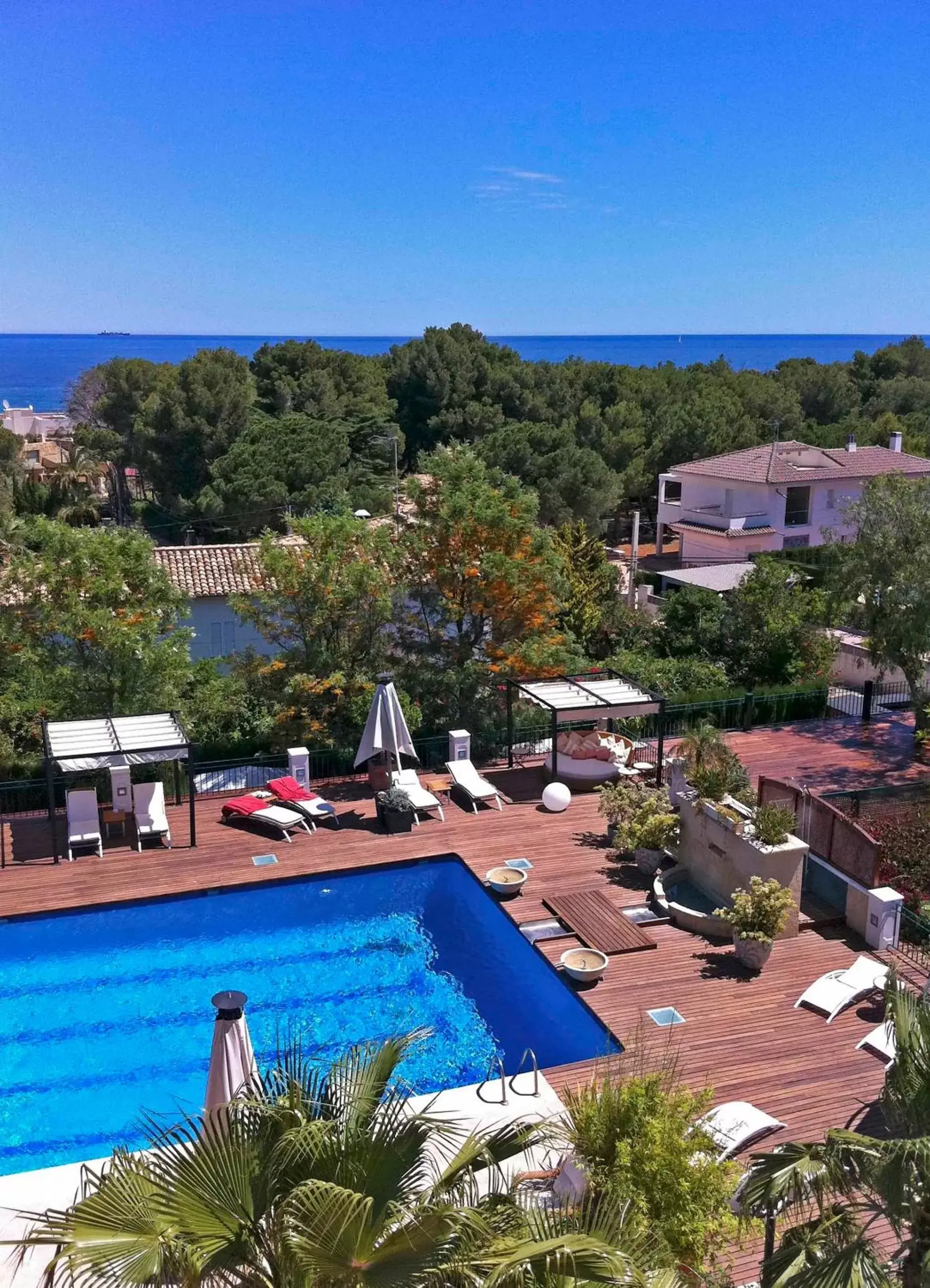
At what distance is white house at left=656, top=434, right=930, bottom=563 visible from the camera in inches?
1594

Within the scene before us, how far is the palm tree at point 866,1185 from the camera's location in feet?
16.4

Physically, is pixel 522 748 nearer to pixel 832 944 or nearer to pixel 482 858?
pixel 482 858

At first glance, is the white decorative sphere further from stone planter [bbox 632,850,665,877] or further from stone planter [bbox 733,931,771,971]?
stone planter [bbox 733,931,771,971]

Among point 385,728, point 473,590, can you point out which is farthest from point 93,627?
point 473,590

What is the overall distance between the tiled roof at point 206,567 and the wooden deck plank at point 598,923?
1579 centimetres

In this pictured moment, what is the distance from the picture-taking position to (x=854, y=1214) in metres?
5.73

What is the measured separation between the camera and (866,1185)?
5.47 meters

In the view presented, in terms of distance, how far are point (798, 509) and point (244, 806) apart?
3101 cm

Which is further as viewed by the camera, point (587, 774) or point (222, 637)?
point (222, 637)

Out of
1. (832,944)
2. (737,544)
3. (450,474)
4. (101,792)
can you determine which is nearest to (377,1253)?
(832,944)

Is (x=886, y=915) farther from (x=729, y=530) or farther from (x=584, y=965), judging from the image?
(x=729, y=530)

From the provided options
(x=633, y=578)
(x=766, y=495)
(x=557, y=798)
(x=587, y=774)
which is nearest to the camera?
(x=557, y=798)

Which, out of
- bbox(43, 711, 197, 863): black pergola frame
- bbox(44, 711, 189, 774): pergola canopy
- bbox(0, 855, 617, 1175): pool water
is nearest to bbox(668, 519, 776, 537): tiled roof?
bbox(0, 855, 617, 1175): pool water

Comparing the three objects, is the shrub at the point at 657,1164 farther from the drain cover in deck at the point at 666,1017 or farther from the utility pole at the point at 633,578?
the utility pole at the point at 633,578
